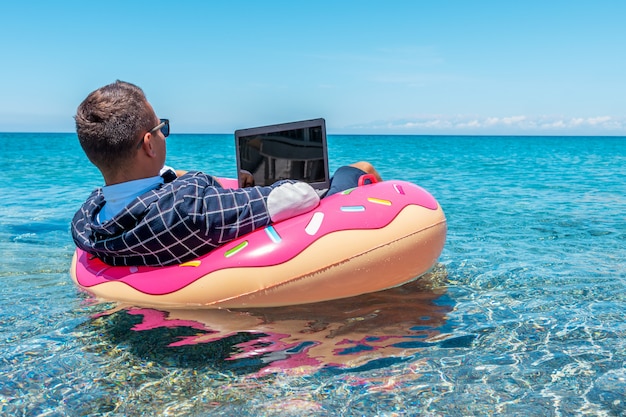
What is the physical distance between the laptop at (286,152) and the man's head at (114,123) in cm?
74

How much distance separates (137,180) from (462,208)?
19.8 ft

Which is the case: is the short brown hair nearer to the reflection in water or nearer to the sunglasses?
the sunglasses

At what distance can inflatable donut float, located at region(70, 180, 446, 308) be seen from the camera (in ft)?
10.4

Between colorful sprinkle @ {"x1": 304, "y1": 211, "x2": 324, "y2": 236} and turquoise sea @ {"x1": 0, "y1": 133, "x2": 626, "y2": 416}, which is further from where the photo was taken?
colorful sprinkle @ {"x1": 304, "y1": 211, "x2": 324, "y2": 236}

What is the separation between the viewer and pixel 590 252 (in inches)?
197

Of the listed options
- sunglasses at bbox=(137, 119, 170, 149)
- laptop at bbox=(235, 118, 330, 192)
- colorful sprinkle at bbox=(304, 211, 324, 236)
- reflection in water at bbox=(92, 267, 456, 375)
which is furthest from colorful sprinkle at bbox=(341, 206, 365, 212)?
sunglasses at bbox=(137, 119, 170, 149)

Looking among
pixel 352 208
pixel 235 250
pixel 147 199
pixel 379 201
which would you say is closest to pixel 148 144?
pixel 147 199

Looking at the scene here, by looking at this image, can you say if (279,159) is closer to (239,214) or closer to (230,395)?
(239,214)

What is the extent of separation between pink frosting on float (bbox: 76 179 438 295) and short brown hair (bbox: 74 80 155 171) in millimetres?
702

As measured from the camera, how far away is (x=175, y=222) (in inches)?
116

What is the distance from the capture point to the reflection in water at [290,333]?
2.64m

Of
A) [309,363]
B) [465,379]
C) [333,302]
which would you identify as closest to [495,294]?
[333,302]

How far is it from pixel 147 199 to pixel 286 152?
0.89 meters

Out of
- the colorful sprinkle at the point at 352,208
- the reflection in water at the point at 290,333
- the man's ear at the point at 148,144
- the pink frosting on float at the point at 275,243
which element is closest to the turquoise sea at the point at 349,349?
the reflection in water at the point at 290,333
